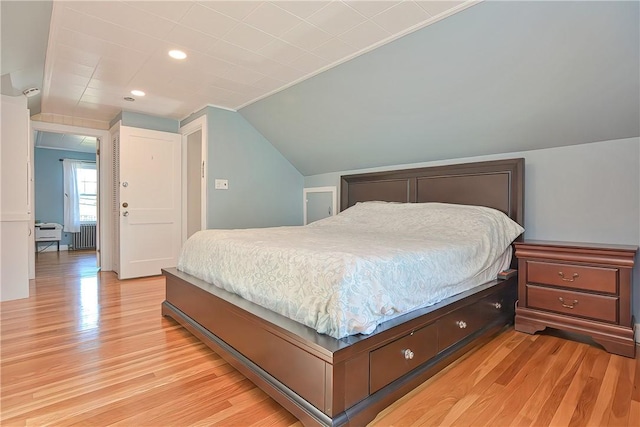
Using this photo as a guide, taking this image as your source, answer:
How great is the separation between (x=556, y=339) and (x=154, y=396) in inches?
100

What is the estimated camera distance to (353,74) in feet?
9.28

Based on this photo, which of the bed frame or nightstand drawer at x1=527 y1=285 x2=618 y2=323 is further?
nightstand drawer at x1=527 y1=285 x2=618 y2=323

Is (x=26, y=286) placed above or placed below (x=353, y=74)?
below

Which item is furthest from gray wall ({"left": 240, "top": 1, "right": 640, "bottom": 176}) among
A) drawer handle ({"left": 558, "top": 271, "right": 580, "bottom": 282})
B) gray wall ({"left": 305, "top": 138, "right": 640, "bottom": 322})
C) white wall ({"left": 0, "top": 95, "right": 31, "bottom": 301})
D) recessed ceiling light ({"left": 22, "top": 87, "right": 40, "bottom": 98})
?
white wall ({"left": 0, "top": 95, "right": 31, "bottom": 301})

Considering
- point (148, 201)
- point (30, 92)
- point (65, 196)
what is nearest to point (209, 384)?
point (148, 201)

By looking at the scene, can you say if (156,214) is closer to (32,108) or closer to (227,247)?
(32,108)

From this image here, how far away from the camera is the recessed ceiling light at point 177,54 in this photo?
261cm

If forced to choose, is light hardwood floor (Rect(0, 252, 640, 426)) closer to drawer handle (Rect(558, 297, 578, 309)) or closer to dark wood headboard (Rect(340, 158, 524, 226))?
drawer handle (Rect(558, 297, 578, 309))

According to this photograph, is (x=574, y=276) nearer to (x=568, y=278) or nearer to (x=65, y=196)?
(x=568, y=278)

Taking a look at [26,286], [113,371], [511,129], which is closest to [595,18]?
[511,129]

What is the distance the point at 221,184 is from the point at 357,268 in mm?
3057

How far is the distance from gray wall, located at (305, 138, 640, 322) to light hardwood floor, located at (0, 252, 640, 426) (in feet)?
2.70

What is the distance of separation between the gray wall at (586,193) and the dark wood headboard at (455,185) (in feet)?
0.41

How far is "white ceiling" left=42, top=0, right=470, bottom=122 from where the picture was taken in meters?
2.05
